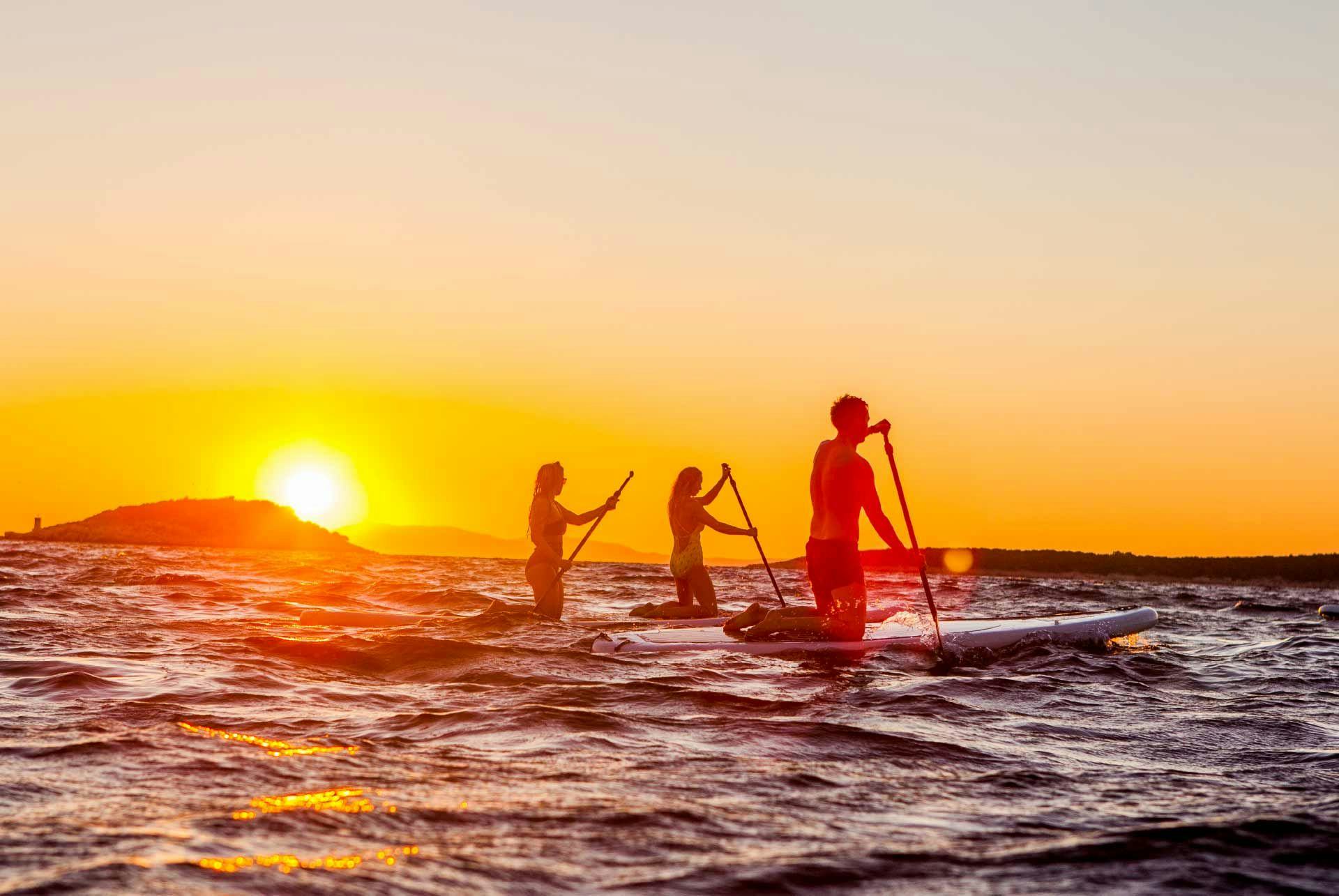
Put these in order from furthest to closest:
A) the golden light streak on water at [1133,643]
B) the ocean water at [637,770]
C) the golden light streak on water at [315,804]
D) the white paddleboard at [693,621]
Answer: the golden light streak on water at [1133,643] → the white paddleboard at [693,621] → the golden light streak on water at [315,804] → the ocean water at [637,770]

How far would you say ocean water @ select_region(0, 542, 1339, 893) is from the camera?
4422 mm

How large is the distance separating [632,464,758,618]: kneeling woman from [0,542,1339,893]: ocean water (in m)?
2.99

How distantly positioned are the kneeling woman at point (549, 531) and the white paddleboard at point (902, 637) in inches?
83.3

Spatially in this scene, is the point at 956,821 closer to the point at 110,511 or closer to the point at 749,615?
the point at 749,615

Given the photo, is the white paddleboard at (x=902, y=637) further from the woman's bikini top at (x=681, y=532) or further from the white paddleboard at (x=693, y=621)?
the woman's bikini top at (x=681, y=532)

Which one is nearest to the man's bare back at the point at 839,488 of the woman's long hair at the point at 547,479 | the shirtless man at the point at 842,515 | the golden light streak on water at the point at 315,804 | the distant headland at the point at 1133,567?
the shirtless man at the point at 842,515

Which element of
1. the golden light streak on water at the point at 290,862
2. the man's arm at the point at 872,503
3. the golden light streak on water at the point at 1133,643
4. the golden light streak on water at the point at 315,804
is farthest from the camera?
the golden light streak on water at the point at 1133,643

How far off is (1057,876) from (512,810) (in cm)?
240

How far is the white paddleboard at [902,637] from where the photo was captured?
1215 centimetres

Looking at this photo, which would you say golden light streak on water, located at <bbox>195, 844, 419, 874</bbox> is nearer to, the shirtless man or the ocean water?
the ocean water

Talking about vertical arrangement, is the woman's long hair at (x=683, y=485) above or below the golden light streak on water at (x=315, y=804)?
above

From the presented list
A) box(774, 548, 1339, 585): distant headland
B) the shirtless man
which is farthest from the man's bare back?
box(774, 548, 1339, 585): distant headland

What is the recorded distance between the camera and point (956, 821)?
5328 millimetres

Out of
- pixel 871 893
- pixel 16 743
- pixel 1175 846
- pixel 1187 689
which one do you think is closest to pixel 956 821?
pixel 1175 846
